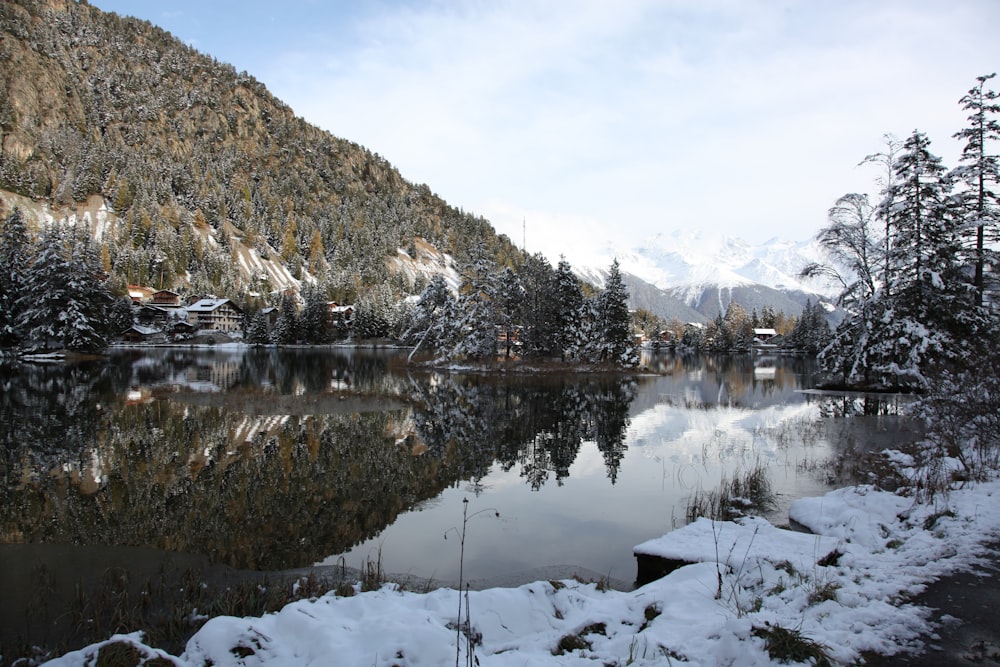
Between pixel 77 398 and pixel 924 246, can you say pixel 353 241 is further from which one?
pixel 924 246

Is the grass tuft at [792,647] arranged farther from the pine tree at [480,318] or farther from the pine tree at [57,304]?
the pine tree at [57,304]

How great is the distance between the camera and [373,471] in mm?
15328

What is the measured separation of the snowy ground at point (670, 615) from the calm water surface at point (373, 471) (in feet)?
8.85

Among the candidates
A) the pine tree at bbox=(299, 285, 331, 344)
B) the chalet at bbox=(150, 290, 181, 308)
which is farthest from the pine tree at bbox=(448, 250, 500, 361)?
the chalet at bbox=(150, 290, 181, 308)

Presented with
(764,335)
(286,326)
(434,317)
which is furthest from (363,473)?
(764,335)

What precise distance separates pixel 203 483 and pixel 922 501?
1549 centimetres

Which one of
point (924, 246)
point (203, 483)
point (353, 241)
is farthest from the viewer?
point (353, 241)

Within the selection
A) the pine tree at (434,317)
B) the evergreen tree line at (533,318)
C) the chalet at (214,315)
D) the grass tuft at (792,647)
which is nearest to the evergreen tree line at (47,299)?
the pine tree at (434,317)

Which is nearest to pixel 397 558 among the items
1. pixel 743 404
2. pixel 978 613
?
pixel 978 613

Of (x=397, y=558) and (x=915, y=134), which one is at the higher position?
(x=915, y=134)

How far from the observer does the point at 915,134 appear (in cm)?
2759

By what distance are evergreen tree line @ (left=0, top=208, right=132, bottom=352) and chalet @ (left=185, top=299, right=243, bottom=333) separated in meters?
55.4

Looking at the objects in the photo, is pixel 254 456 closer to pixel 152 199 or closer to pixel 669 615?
pixel 669 615

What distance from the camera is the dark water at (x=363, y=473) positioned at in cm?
998
